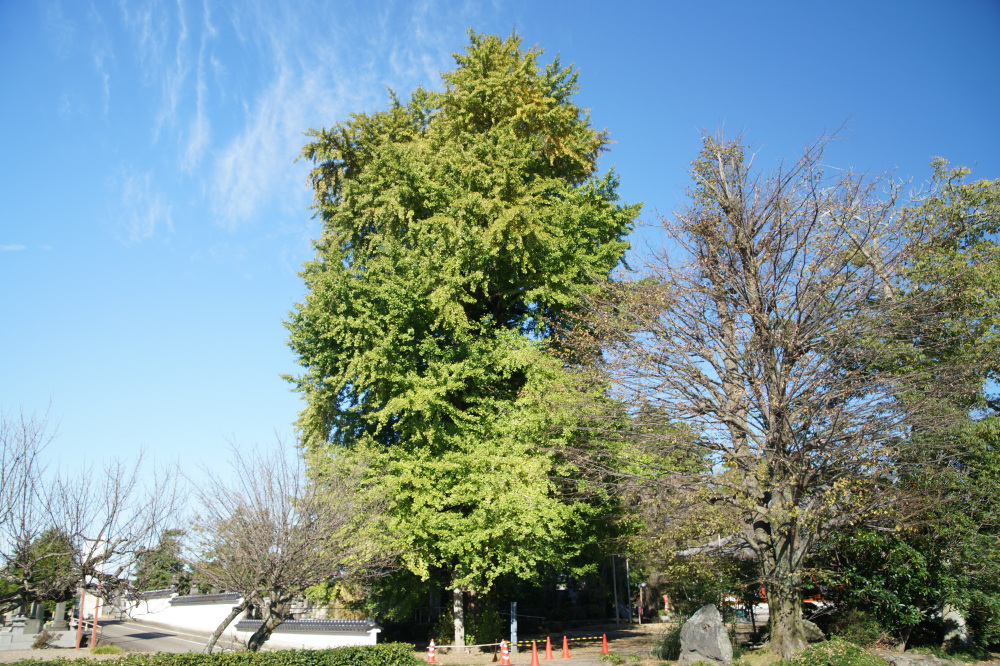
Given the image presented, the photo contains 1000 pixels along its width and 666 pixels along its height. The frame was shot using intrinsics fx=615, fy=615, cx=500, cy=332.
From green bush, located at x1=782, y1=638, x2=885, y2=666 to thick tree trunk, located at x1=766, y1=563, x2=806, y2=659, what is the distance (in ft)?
2.15

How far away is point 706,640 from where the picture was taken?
12586mm

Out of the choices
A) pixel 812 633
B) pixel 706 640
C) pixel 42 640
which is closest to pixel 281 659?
pixel 706 640

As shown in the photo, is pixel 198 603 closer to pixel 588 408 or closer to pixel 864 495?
pixel 588 408

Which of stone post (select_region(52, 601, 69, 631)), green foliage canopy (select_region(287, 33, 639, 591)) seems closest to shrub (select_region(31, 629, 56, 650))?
stone post (select_region(52, 601, 69, 631))

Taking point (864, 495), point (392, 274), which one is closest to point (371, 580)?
point (392, 274)

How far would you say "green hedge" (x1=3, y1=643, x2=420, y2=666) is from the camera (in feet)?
33.6

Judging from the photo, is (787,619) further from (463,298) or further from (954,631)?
(463,298)

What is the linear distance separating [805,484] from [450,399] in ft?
31.1

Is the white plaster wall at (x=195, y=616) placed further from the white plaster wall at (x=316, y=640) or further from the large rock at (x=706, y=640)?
the large rock at (x=706, y=640)

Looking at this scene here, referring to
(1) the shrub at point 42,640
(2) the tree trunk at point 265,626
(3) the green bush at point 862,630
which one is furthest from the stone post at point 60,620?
(3) the green bush at point 862,630

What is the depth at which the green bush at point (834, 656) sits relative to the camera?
378 inches

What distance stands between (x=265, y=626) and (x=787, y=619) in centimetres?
998

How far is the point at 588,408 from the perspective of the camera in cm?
1365

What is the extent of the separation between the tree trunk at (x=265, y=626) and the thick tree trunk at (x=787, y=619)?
9544mm
